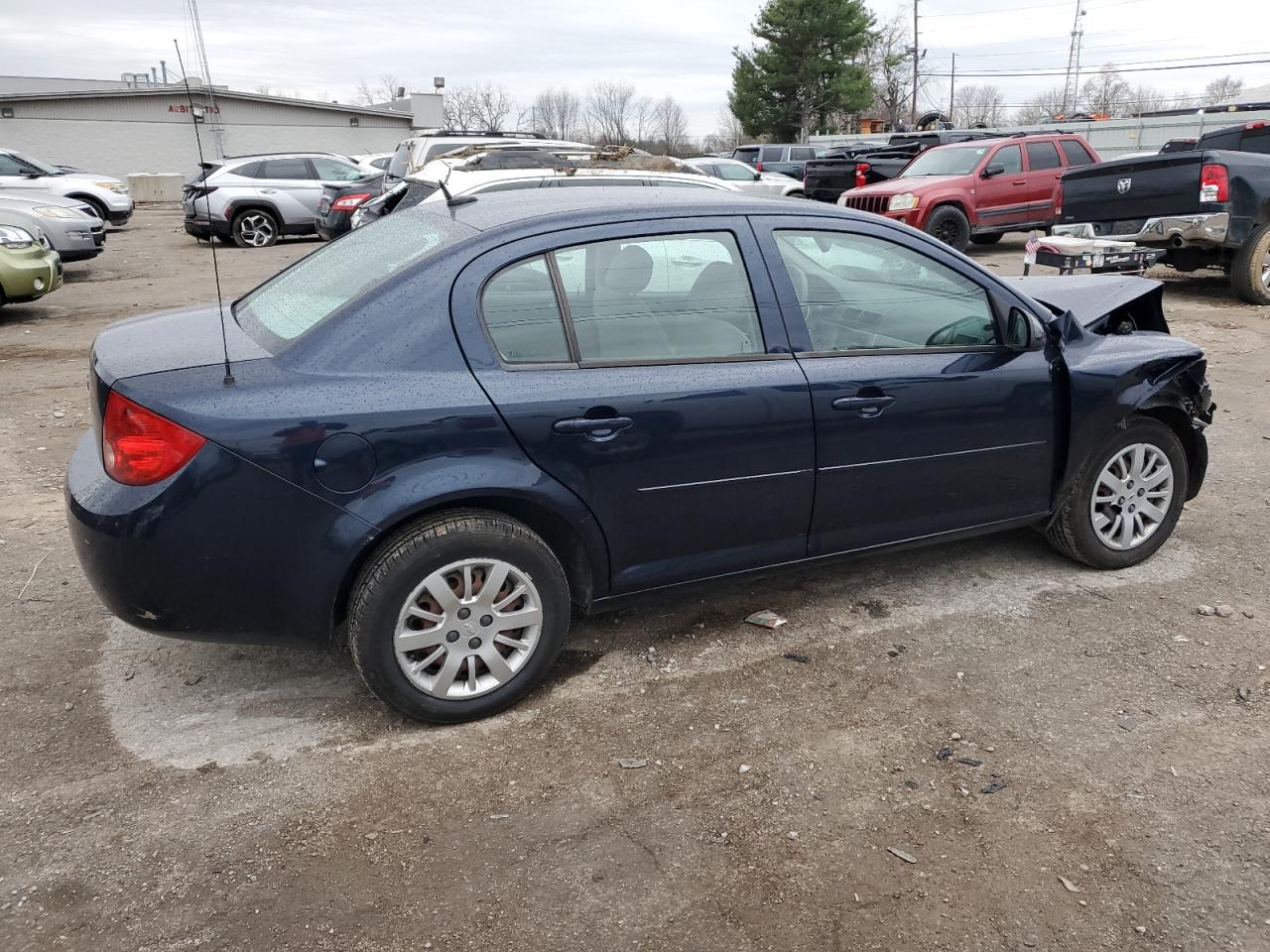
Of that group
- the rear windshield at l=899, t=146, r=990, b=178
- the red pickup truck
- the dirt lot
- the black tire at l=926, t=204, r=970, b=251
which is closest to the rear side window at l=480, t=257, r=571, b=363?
the dirt lot

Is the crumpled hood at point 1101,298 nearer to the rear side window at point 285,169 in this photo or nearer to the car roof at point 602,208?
the car roof at point 602,208

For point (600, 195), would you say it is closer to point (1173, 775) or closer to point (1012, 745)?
point (1012, 745)

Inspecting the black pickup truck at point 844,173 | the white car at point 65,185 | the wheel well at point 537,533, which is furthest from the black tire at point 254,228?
the wheel well at point 537,533

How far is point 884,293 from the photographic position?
12.6 feet

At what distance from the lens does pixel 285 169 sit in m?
18.8

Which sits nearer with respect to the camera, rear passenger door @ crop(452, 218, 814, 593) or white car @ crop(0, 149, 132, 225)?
rear passenger door @ crop(452, 218, 814, 593)

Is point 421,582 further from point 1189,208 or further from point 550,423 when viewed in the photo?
point 1189,208

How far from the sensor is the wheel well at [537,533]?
123 inches

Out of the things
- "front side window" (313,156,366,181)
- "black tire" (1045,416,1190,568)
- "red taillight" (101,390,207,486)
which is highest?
"front side window" (313,156,366,181)

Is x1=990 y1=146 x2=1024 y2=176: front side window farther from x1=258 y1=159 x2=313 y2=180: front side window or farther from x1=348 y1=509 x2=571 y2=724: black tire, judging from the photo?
x1=348 y1=509 x2=571 y2=724: black tire

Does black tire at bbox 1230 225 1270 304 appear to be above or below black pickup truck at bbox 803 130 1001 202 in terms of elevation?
below

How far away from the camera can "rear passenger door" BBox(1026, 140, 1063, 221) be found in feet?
48.9

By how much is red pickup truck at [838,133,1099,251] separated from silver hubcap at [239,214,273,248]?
1032cm

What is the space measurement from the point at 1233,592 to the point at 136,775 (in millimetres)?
4245
